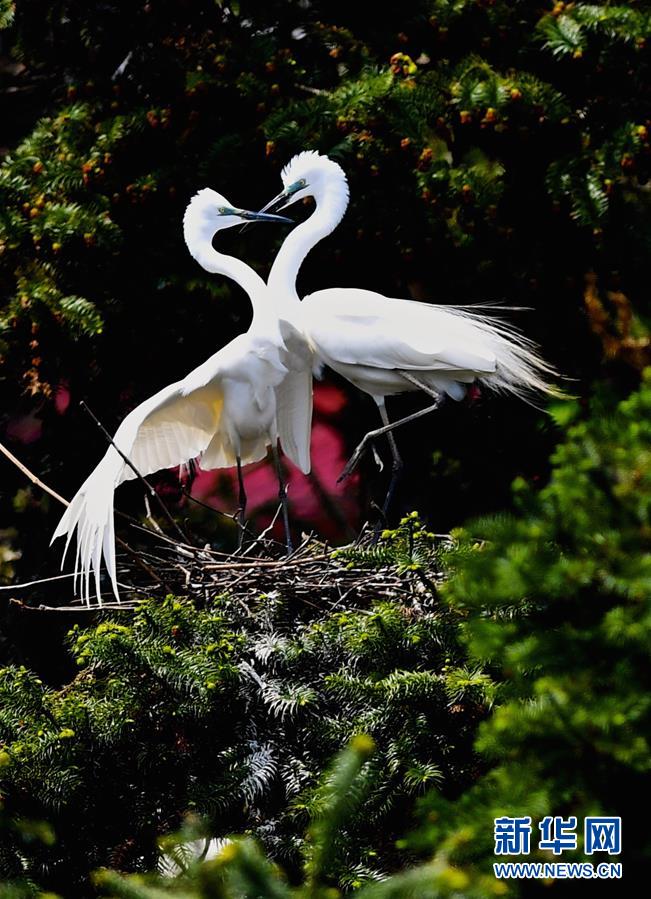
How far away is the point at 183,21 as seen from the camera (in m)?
4.76

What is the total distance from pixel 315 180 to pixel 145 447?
1.02 metres

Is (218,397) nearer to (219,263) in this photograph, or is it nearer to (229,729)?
(219,263)

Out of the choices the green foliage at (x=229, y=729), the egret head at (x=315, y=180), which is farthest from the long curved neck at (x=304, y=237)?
the green foliage at (x=229, y=729)

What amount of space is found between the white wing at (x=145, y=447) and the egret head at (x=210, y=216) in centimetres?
43

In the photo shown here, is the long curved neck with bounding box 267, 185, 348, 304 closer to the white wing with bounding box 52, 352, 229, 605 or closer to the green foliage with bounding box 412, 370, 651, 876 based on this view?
the white wing with bounding box 52, 352, 229, 605

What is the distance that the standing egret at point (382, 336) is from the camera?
3.90 m

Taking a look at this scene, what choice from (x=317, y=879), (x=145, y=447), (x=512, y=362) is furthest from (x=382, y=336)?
(x=317, y=879)

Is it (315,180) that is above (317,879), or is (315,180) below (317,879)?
above

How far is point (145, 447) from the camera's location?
406cm

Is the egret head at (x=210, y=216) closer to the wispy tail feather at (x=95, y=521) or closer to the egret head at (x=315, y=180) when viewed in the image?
the egret head at (x=315, y=180)

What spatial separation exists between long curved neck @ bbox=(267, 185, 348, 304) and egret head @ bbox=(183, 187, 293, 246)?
7 cm

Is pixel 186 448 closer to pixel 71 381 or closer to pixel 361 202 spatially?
pixel 71 381

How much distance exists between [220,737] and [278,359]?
57.4 inches

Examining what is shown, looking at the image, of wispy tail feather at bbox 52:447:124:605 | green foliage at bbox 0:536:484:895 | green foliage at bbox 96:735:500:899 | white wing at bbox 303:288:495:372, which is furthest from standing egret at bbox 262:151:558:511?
green foliage at bbox 96:735:500:899
